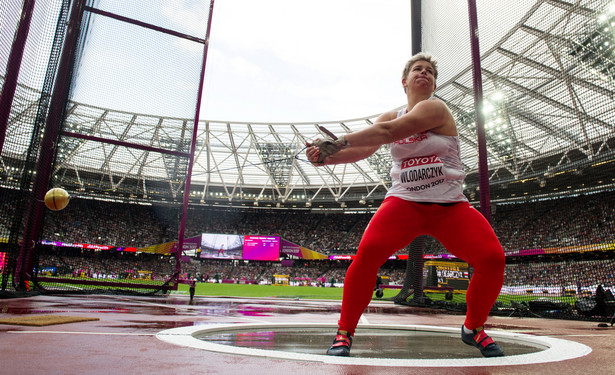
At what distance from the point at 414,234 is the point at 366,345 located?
2.76ft

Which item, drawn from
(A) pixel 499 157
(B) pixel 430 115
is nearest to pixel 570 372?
(B) pixel 430 115

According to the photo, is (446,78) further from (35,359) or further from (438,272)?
(438,272)

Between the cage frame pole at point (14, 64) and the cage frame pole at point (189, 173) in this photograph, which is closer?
the cage frame pole at point (14, 64)

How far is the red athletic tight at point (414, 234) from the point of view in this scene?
2.03 m

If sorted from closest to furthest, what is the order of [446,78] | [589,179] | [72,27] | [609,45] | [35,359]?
[35,359]
[72,27]
[446,78]
[609,45]
[589,179]

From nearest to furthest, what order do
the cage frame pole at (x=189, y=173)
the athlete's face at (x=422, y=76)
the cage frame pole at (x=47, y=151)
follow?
the athlete's face at (x=422, y=76), the cage frame pole at (x=47, y=151), the cage frame pole at (x=189, y=173)

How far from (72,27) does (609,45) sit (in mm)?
14559

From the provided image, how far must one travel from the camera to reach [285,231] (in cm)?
4194

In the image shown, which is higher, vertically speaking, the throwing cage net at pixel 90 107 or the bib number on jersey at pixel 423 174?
the throwing cage net at pixel 90 107

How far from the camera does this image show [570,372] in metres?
1.44

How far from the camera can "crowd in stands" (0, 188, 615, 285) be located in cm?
957

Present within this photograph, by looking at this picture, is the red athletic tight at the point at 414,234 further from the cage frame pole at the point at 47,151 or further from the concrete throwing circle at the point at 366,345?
the cage frame pole at the point at 47,151

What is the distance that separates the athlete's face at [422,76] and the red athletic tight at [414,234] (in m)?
0.73

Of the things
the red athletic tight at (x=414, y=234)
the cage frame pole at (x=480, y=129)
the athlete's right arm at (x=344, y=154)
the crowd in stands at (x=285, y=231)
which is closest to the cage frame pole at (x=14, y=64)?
the crowd in stands at (x=285, y=231)
